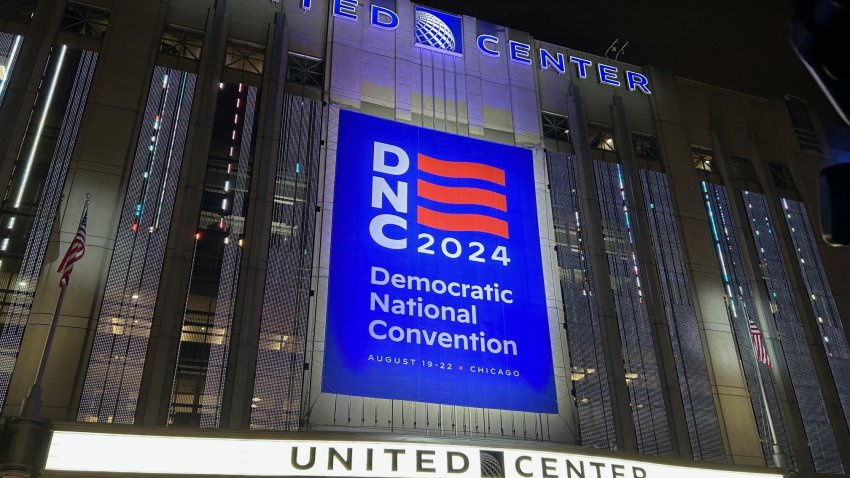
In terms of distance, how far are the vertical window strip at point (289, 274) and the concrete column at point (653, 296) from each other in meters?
10.3

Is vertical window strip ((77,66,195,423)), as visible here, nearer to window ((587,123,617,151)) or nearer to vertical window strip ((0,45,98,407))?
vertical window strip ((0,45,98,407))

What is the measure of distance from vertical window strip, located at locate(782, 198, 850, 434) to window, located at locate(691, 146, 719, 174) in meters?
2.96

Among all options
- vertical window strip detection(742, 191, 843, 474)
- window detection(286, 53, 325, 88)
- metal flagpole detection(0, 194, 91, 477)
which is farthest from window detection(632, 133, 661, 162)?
metal flagpole detection(0, 194, 91, 477)

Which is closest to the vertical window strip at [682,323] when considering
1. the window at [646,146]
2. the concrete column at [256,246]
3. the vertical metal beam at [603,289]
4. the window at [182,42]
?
the window at [646,146]

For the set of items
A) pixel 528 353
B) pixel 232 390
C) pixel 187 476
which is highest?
pixel 528 353

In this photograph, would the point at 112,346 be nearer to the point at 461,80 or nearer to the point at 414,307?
the point at 414,307

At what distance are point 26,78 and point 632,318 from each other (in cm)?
1774

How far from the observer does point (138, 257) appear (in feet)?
55.0

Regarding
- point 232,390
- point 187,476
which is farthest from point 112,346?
point 187,476

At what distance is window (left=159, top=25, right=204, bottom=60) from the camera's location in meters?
20.0

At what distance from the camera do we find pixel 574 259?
830 inches

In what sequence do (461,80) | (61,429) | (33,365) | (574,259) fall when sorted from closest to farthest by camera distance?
1. (61,429)
2. (33,365)
3. (574,259)
4. (461,80)

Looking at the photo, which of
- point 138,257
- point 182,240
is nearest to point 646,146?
point 182,240

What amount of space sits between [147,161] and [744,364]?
18.1m
